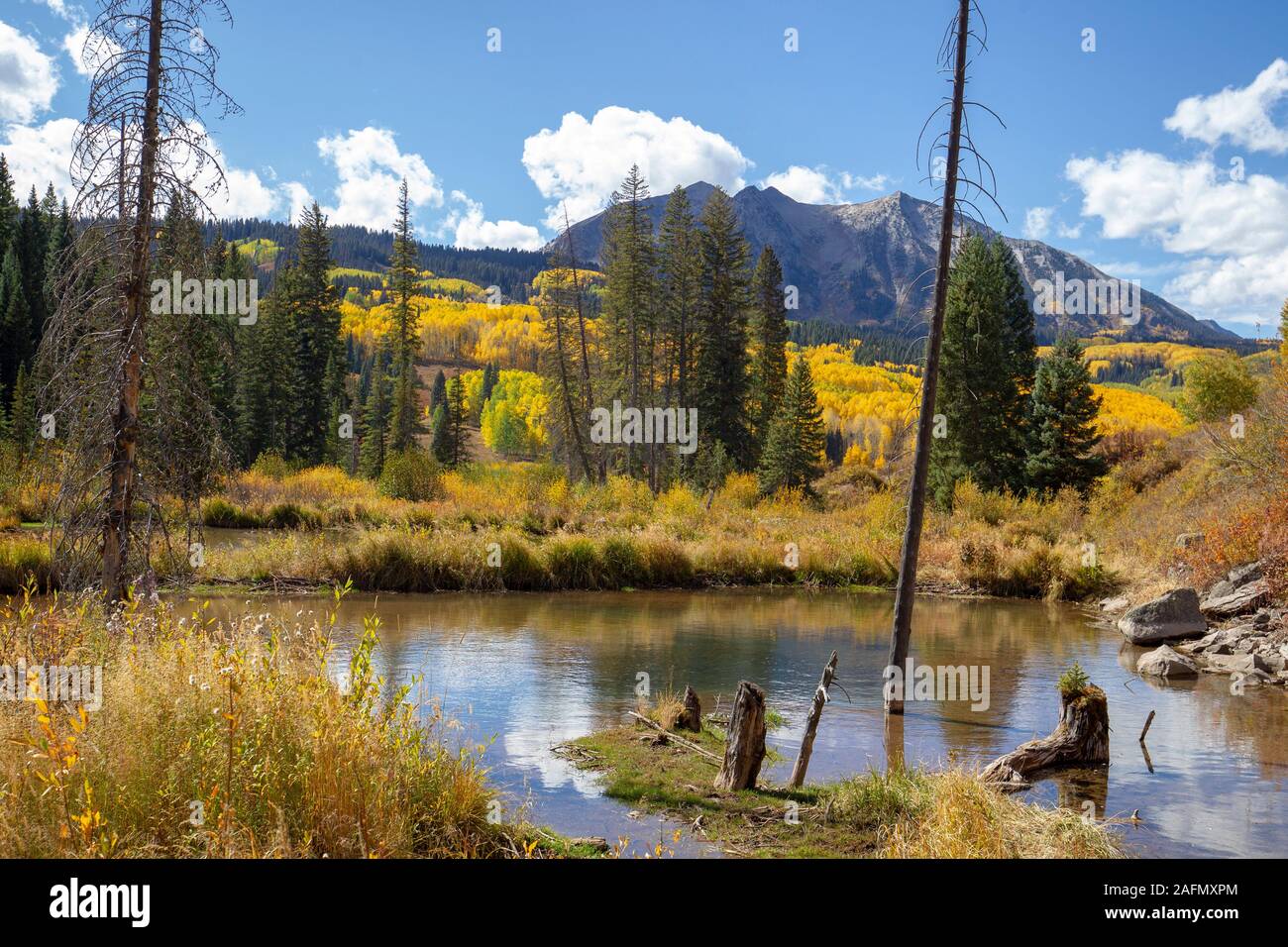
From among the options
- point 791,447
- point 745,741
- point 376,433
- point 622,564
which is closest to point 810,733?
point 745,741

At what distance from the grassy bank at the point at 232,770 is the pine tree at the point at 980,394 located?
34.9 m

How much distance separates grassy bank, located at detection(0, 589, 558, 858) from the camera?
16.3 feet

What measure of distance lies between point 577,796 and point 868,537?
22654mm

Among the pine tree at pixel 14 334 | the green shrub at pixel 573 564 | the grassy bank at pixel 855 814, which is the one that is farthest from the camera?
the pine tree at pixel 14 334

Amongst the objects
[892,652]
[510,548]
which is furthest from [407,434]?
[892,652]

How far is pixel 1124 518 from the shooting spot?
101ft

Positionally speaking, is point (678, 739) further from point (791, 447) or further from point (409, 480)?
point (791, 447)

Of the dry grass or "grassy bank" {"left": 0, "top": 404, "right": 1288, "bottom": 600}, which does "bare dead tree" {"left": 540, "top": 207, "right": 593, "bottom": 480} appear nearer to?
"grassy bank" {"left": 0, "top": 404, "right": 1288, "bottom": 600}

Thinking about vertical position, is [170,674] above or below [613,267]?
below

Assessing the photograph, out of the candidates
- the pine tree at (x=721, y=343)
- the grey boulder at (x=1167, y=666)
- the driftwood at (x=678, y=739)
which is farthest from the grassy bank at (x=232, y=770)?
the pine tree at (x=721, y=343)

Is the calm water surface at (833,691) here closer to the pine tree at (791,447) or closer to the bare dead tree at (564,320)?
the bare dead tree at (564,320)

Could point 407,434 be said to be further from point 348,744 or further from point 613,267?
point 348,744

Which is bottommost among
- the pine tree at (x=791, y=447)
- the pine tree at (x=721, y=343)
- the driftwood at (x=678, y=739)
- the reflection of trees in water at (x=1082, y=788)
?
the reflection of trees in water at (x=1082, y=788)

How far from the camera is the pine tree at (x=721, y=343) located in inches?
1992
